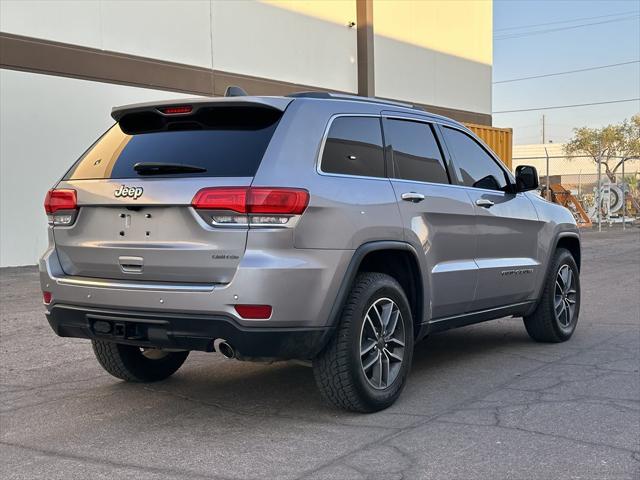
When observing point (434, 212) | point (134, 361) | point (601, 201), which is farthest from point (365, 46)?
point (134, 361)

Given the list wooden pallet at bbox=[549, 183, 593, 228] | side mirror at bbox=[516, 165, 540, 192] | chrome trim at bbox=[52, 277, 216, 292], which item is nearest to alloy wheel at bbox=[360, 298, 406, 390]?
chrome trim at bbox=[52, 277, 216, 292]

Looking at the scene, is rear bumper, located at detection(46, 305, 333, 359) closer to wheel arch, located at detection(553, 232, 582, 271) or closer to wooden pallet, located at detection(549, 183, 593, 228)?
wheel arch, located at detection(553, 232, 582, 271)

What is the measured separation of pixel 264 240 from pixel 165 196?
0.64m

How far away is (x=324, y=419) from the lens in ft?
16.1

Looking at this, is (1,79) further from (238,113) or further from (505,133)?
(505,133)

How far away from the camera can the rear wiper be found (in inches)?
182

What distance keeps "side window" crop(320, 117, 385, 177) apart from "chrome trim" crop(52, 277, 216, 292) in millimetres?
1004

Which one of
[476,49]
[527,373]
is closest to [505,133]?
[476,49]

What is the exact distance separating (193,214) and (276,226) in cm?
48

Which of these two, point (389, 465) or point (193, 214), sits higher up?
point (193, 214)

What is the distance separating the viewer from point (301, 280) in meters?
4.45

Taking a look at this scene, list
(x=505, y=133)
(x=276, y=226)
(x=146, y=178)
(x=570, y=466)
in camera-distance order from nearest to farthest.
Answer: (x=570, y=466) → (x=276, y=226) → (x=146, y=178) → (x=505, y=133)

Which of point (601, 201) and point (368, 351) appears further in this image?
point (601, 201)

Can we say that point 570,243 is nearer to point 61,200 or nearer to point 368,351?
point 368,351
